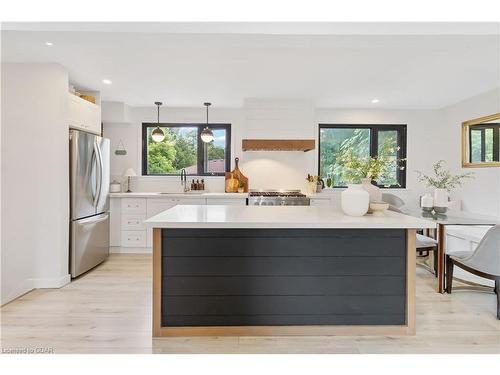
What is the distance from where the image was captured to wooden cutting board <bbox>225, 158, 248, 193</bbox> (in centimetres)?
510

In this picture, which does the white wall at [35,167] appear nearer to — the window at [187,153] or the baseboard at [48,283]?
the baseboard at [48,283]

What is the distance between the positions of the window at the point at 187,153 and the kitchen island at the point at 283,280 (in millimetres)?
3206

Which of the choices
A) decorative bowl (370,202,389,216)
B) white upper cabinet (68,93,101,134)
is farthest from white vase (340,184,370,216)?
white upper cabinet (68,93,101,134)

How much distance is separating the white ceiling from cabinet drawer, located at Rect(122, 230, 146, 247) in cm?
201

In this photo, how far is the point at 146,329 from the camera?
7.80 ft

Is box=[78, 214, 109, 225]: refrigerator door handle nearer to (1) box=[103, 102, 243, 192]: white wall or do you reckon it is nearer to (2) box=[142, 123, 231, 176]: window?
(1) box=[103, 102, 243, 192]: white wall

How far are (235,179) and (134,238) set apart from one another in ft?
5.91

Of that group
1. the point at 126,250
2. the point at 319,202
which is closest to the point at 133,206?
the point at 126,250

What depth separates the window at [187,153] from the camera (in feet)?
17.7

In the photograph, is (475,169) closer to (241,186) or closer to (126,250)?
(241,186)

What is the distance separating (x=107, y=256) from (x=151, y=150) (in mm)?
1953
